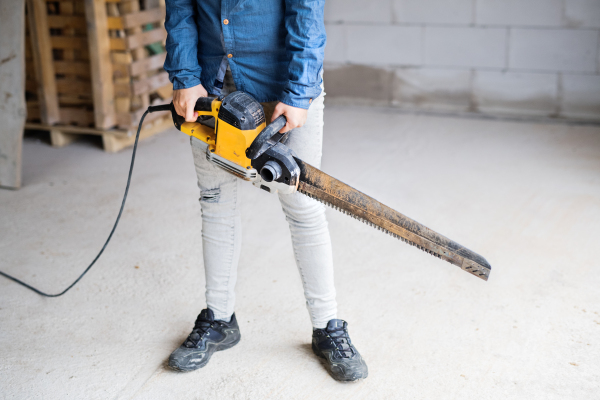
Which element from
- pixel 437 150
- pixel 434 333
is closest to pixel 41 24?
pixel 437 150

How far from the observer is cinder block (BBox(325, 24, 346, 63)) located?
4480 millimetres

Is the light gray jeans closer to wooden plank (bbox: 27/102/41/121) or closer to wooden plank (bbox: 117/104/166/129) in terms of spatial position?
wooden plank (bbox: 117/104/166/129)

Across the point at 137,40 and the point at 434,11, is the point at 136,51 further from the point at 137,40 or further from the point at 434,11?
the point at 434,11

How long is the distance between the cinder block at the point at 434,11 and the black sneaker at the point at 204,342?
324 centimetres

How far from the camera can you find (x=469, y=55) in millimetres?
4168

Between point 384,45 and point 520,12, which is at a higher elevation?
point 520,12

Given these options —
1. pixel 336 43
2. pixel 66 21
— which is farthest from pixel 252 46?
pixel 336 43

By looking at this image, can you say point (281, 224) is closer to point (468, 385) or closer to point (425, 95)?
point (468, 385)

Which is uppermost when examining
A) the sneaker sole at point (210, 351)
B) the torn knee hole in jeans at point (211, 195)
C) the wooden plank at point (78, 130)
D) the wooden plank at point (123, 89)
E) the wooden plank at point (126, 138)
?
the wooden plank at point (123, 89)

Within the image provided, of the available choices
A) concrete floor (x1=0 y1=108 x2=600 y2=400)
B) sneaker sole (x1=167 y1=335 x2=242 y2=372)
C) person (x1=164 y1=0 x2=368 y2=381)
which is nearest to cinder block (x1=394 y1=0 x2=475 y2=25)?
concrete floor (x1=0 y1=108 x2=600 y2=400)

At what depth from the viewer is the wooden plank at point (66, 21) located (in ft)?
11.3

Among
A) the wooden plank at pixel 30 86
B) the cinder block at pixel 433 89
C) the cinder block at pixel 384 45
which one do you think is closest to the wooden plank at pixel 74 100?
the wooden plank at pixel 30 86

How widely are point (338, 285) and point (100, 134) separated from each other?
7.46 ft

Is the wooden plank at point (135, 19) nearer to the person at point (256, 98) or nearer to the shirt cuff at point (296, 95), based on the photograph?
the person at point (256, 98)
